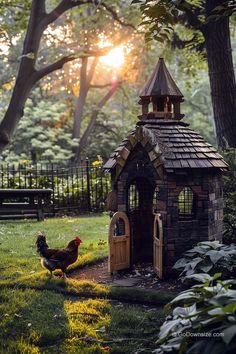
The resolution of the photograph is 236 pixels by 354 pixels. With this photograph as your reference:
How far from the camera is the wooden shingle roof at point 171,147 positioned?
7598 millimetres

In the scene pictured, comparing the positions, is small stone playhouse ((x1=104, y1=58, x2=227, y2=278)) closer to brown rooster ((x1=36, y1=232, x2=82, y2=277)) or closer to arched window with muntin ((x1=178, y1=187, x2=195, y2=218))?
arched window with muntin ((x1=178, y1=187, x2=195, y2=218))

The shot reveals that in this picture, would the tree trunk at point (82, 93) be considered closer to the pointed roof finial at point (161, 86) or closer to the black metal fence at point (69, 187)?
the black metal fence at point (69, 187)

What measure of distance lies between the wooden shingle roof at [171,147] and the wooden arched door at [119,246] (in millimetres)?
1001

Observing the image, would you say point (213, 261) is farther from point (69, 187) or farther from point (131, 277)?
point (69, 187)

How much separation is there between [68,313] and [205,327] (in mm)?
2674

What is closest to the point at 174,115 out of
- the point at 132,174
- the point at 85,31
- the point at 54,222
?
the point at 132,174

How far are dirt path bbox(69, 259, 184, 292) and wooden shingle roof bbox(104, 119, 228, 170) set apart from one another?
1.90 m

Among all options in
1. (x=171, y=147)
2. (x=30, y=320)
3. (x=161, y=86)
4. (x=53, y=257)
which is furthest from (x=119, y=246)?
(x=161, y=86)

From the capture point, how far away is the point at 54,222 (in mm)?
13336

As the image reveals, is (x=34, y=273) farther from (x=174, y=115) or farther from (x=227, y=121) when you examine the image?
(x=227, y=121)

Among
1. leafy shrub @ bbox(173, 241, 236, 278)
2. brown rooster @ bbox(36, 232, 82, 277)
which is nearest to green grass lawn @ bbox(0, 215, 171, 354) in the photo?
brown rooster @ bbox(36, 232, 82, 277)

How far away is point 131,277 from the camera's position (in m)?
7.99

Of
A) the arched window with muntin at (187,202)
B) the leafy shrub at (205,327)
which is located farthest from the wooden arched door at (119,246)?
the leafy shrub at (205,327)

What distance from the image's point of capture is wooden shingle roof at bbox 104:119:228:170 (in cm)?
760
